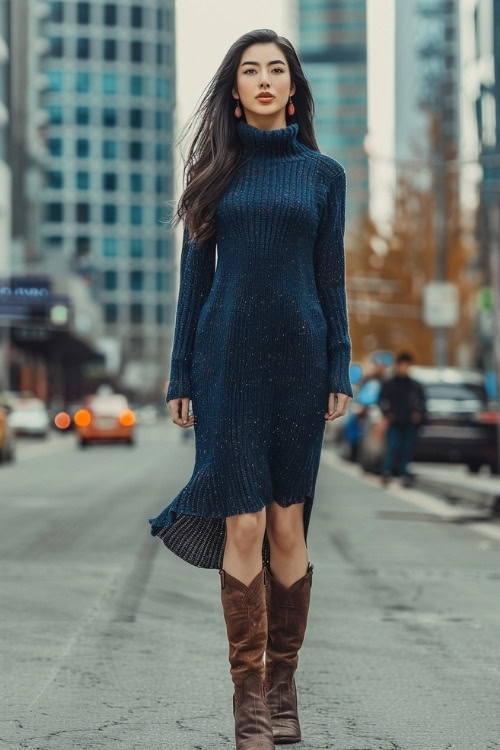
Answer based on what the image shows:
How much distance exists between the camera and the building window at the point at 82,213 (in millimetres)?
158250

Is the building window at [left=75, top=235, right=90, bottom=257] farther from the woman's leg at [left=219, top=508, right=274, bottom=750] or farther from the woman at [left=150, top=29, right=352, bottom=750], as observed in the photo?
the woman's leg at [left=219, top=508, right=274, bottom=750]

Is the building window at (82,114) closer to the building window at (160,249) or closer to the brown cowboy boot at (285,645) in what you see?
the building window at (160,249)

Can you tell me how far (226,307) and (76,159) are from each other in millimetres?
156462

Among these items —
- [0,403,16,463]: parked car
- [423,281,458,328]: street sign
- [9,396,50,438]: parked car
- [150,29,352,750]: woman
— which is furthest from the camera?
[9,396,50,438]: parked car

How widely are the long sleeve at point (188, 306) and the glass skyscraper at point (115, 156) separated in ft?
499

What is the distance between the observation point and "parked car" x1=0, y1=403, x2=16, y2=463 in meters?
31.1

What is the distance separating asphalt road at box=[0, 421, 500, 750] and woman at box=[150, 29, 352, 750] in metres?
0.40

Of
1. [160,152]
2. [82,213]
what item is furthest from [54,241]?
[160,152]

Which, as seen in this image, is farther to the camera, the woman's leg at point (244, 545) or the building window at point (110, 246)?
the building window at point (110, 246)

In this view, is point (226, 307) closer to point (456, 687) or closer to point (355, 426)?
point (456, 687)

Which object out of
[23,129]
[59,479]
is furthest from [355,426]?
[23,129]

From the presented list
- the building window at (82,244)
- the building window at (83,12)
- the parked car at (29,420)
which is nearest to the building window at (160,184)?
the building window at (82,244)

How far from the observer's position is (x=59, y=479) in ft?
79.2

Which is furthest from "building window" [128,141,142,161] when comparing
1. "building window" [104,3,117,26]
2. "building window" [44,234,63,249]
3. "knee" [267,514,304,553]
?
"knee" [267,514,304,553]
